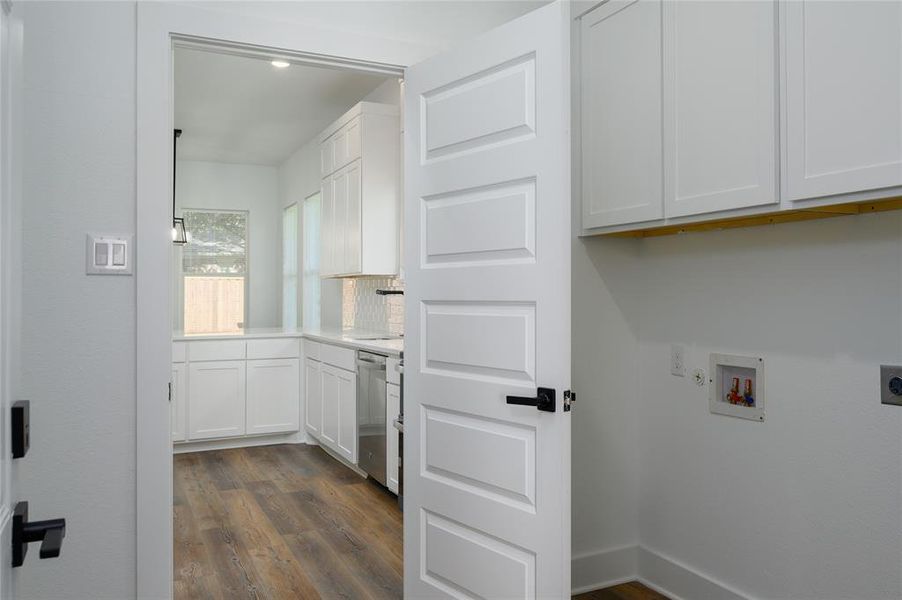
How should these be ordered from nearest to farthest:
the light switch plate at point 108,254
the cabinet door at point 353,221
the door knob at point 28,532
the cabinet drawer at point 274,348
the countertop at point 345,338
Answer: the door knob at point 28,532 < the light switch plate at point 108,254 < the countertop at point 345,338 < the cabinet door at point 353,221 < the cabinet drawer at point 274,348

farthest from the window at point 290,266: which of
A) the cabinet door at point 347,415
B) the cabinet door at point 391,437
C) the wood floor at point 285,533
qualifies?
the cabinet door at point 391,437

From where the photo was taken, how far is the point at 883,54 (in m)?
1.68

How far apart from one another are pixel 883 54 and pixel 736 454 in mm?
1440

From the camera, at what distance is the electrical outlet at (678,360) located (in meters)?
2.71

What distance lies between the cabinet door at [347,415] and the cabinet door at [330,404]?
0.21 ft

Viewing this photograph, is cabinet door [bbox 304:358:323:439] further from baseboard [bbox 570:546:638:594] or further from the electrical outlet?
the electrical outlet

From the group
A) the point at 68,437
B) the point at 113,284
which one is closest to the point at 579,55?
the point at 113,284

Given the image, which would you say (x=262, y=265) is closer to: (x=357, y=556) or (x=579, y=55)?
(x=357, y=556)

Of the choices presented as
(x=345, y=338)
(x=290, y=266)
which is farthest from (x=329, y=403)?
(x=290, y=266)

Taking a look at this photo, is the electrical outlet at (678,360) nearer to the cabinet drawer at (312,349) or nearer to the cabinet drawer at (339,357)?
the cabinet drawer at (339,357)

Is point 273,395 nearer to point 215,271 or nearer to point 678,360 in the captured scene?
point 215,271

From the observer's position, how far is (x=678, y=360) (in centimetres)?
274

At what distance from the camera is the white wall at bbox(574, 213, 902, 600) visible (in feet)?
6.58

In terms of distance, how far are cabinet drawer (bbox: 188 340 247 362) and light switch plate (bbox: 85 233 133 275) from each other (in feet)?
10.7
